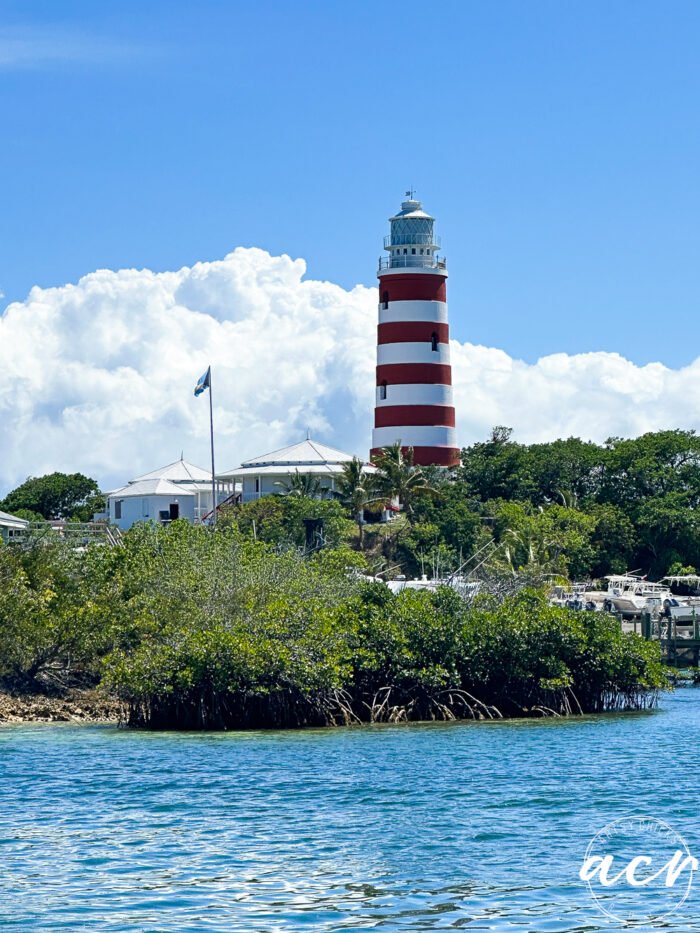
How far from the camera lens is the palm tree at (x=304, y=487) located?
80.4 meters

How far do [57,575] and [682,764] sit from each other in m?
19.7

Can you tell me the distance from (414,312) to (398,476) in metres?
9.21

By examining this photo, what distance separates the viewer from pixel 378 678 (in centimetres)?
3528

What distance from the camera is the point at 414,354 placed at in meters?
78.1

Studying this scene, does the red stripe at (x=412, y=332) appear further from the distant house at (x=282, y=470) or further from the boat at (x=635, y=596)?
the boat at (x=635, y=596)

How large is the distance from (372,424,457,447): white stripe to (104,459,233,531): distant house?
36.9 feet

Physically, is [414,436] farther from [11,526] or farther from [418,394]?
[11,526]

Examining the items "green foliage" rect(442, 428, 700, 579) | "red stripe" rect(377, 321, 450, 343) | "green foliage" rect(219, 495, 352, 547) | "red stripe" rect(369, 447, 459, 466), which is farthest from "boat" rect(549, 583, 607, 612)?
"red stripe" rect(377, 321, 450, 343)

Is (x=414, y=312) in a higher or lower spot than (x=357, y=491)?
higher

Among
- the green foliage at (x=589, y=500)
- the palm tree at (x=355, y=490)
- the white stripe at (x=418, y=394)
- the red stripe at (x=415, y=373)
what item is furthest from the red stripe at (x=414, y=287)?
the green foliage at (x=589, y=500)

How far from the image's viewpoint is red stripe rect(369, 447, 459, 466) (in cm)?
8088

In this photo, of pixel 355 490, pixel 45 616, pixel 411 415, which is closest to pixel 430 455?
pixel 411 415

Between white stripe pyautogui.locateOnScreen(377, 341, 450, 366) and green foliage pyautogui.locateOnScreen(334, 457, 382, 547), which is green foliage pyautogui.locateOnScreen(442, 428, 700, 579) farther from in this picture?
white stripe pyautogui.locateOnScreen(377, 341, 450, 366)

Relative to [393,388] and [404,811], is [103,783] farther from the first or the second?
[393,388]
